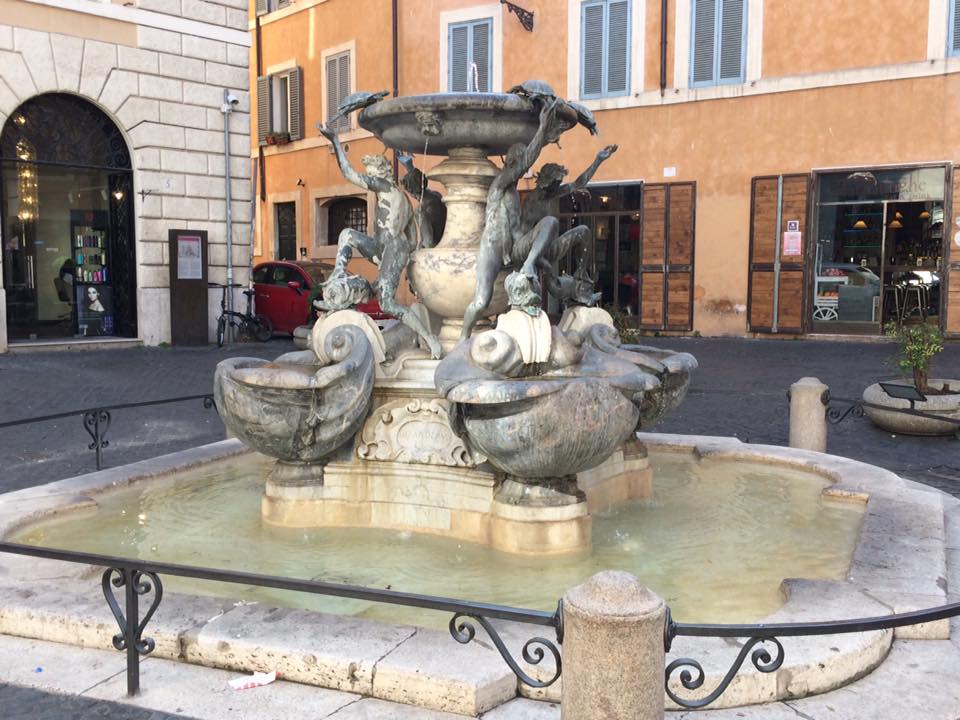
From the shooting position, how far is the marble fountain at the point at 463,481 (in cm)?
333

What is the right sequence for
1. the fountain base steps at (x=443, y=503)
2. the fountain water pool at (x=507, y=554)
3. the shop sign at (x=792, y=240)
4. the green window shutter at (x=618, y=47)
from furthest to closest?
1. the green window shutter at (x=618, y=47)
2. the shop sign at (x=792, y=240)
3. the fountain base steps at (x=443, y=503)
4. the fountain water pool at (x=507, y=554)

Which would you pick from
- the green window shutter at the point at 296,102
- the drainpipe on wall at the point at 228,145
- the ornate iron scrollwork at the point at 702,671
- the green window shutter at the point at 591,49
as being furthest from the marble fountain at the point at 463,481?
the green window shutter at the point at 296,102

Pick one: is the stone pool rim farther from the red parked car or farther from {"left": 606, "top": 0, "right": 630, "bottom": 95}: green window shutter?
{"left": 606, "top": 0, "right": 630, "bottom": 95}: green window shutter

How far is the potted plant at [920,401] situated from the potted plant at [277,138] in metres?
18.5

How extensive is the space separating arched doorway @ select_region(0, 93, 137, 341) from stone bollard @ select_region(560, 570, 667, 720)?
14.5 metres

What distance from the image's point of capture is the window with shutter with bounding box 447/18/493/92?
19.5 metres

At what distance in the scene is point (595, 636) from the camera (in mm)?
2176

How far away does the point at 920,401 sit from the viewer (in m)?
8.07

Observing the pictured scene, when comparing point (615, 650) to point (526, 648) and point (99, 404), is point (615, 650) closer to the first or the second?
point (526, 648)

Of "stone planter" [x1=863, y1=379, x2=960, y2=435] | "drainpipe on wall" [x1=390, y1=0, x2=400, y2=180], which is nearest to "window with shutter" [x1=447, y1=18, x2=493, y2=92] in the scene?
"drainpipe on wall" [x1=390, y1=0, x2=400, y2=180]

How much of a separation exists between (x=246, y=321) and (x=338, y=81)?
829cm

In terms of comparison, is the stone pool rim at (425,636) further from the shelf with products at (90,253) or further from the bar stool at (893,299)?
the shelf with products at (90,253)

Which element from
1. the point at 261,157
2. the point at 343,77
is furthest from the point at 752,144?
the point at 261,157

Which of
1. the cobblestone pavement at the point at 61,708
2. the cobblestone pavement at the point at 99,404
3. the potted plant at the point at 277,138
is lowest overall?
the cobblestone pavement at the point at 99,404
